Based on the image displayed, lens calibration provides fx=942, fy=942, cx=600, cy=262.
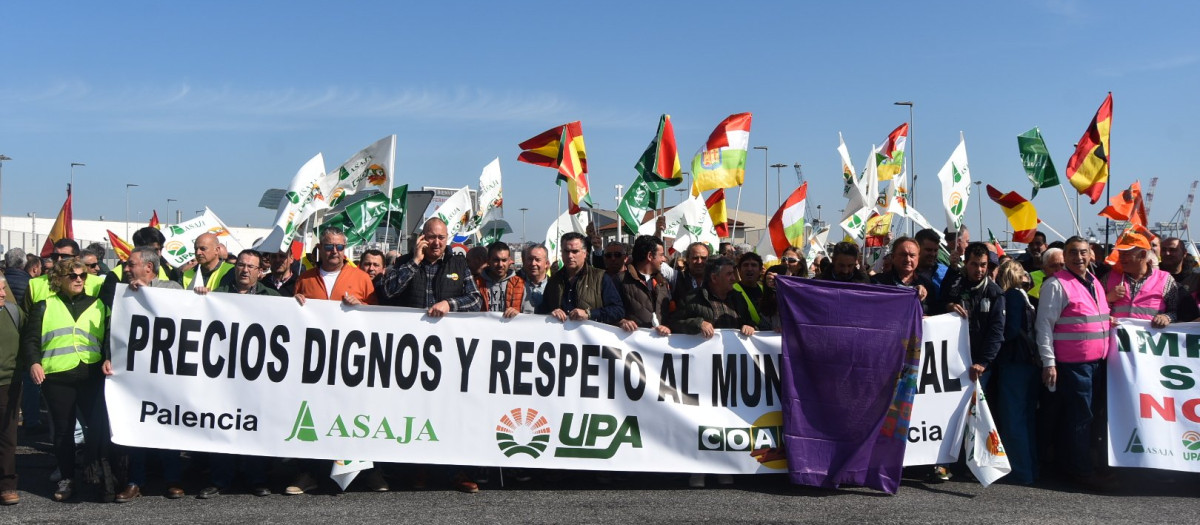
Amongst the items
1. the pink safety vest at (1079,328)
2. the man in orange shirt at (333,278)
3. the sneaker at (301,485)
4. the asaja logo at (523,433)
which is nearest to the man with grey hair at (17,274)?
the man in orange shirt at (333,278)

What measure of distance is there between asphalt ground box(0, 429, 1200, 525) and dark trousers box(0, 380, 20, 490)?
0.59 feet

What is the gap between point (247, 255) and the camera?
21.5ft

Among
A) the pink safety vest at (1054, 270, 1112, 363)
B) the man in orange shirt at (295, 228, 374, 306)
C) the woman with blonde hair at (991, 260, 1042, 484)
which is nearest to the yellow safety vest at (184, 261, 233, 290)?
the man in orange shirt at (295, 228, 374, 306)

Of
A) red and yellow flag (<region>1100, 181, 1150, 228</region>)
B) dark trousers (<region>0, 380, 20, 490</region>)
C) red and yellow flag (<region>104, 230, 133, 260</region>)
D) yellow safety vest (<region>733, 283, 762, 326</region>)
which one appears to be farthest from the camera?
red and yellow flag (<region>104, 230, 133, 260</region>)

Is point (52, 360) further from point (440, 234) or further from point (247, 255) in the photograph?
point (440, 234)

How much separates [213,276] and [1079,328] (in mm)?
6256

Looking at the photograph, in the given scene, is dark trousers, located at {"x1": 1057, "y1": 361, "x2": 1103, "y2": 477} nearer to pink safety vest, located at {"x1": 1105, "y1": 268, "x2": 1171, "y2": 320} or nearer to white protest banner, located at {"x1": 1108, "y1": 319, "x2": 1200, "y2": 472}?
white protest banner, located at {"x1": 1108, "y1": 319, "x2": 1200, "y2": 472}

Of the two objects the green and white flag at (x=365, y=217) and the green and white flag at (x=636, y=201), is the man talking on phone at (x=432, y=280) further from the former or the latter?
the green and white flag at (x=636, y=201)

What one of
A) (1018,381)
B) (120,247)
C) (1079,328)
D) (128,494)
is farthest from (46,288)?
(120,247)

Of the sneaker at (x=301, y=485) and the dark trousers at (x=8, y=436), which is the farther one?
the sneaker at (x=301, y=485)

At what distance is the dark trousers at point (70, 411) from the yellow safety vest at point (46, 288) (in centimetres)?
53

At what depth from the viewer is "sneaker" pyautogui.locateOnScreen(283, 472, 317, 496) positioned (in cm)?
608

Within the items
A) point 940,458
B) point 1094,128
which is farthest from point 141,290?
point 1094,128

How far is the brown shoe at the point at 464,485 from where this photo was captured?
616 cm
